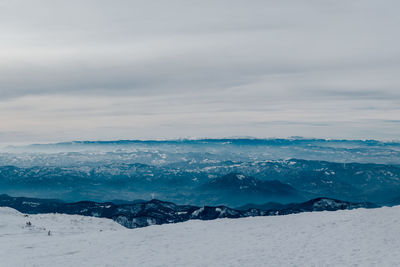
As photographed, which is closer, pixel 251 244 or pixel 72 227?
pixel 251 244

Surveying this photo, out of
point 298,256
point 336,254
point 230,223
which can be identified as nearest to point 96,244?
point 230,223

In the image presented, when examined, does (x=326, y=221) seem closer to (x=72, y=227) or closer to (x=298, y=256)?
(x=298, y=256)

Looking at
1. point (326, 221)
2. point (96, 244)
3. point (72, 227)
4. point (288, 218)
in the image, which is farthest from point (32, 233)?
point (326, 221)

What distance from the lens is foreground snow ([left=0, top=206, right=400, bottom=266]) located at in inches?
921

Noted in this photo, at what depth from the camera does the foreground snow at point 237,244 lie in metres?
23.4

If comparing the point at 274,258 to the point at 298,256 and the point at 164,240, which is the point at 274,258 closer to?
the point at 298,256

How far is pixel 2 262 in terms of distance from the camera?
25.0 metres

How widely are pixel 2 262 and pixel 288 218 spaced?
81.4ft

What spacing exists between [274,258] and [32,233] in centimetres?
2597

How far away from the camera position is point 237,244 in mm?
27547

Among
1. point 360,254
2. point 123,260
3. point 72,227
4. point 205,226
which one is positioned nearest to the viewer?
point 360,254

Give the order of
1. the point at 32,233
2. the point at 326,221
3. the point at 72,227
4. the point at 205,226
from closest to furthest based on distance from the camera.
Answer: the point at 326,221 → the point at 205,226 → the point at 32,233 → the point at 72,227

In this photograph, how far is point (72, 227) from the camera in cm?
4431

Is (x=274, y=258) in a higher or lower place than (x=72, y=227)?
higher
